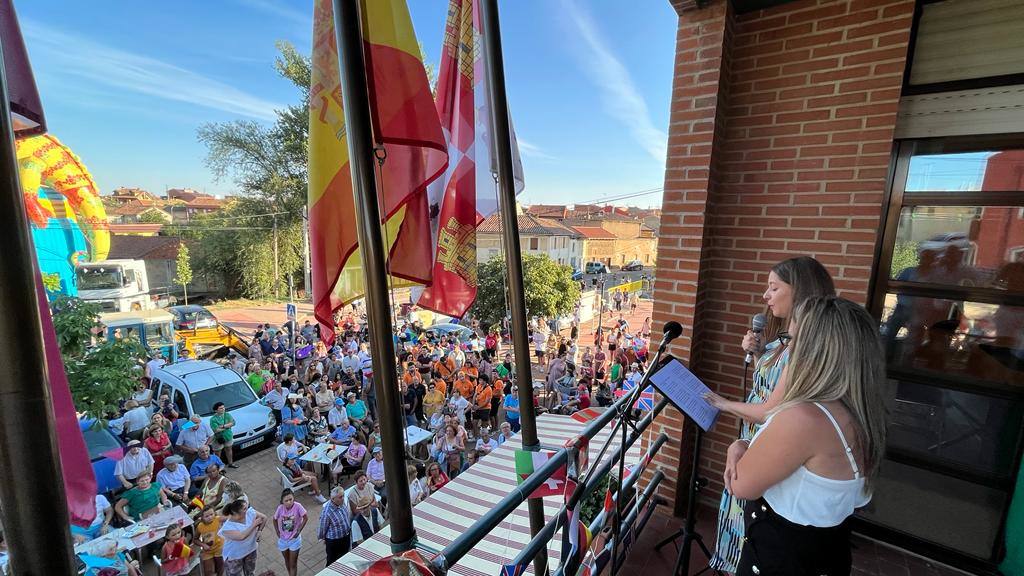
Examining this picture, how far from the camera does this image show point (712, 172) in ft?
9.85

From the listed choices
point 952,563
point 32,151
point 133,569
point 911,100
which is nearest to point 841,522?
point 952,563

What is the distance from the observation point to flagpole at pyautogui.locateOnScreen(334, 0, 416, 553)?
1422 millimetres

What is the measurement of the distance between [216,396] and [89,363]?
7.78 ft

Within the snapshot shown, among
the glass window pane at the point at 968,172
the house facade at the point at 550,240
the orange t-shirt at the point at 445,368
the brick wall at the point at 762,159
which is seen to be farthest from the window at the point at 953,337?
the house facade at the point at 550,240

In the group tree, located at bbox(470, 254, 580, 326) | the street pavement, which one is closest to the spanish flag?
the street pavement

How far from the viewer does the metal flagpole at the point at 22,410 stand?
0.76 m

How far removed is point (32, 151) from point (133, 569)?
29.6 feet

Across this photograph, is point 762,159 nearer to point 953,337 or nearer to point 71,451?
point 953,337

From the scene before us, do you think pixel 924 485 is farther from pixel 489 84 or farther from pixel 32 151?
pixel 32 151

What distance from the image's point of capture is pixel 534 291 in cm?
2414

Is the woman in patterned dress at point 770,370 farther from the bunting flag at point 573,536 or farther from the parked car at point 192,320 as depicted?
the parked car at point 192,320

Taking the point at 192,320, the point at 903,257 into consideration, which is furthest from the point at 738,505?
the point at 192,320

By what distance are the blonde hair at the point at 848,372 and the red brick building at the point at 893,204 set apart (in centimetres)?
145

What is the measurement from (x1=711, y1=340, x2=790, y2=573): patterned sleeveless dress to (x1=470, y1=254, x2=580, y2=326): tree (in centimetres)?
2015
